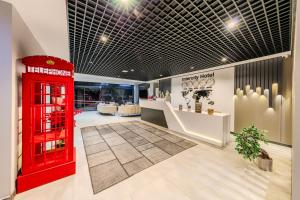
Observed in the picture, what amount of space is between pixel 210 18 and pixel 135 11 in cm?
132

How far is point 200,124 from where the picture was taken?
4.17 meters

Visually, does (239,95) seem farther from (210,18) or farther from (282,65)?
(210,18)

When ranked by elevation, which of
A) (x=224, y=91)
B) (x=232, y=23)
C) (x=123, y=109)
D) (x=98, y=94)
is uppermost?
(x=232, y=23)

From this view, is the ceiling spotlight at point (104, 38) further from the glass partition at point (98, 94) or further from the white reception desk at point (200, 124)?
the glass partition at point (98, 94)

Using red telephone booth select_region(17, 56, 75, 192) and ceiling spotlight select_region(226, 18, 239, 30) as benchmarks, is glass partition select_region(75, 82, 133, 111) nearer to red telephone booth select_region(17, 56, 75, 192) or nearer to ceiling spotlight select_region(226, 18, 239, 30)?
red telephone booth select_region(17, 56, 75, 192)

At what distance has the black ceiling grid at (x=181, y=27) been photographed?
6.20ft

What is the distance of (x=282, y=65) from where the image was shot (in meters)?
3.71

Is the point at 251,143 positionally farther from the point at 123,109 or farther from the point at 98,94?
the point at 98,94

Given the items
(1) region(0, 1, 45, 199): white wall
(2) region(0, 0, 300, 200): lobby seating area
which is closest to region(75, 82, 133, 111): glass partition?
(2) region(0, 0, 300, 200): lobby seating area

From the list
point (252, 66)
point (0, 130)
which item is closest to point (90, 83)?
point (0, 130)

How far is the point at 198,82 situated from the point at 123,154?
5090 mm

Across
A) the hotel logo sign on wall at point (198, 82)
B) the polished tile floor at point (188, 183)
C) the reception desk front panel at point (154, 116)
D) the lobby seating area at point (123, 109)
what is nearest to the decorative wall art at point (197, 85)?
the hotel logo sign on wall at point (198, 82)

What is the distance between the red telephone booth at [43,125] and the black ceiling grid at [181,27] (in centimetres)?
102

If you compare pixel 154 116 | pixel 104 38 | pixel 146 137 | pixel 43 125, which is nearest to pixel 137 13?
pixel 104 38
